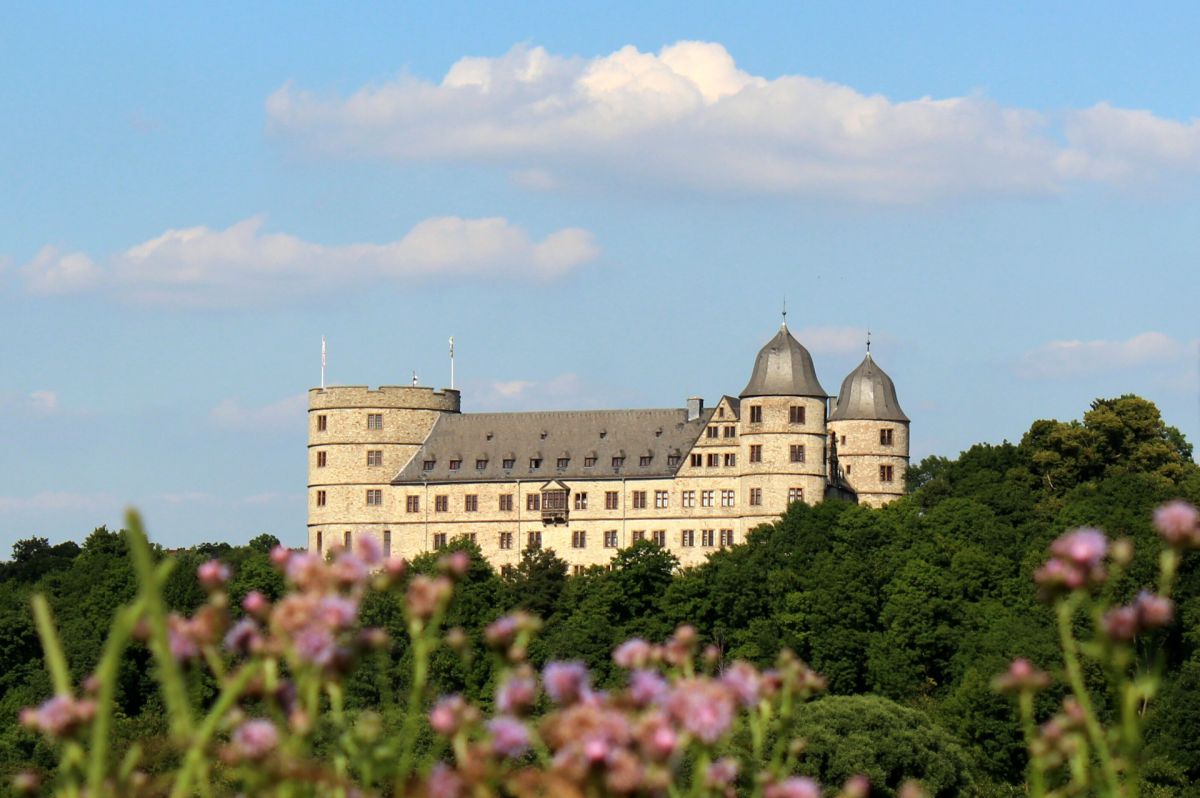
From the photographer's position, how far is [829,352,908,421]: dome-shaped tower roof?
10719 cm

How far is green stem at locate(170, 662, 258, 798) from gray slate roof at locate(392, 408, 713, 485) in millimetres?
98170

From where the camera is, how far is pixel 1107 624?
567cm

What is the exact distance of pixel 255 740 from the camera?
18.3 feet

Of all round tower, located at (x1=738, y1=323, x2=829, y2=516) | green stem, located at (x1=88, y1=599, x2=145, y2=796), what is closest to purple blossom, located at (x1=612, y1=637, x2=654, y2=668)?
green stem, located at (x1=88, y1=599, x2=145, y2=796)

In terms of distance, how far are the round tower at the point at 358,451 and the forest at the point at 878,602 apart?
154 inches

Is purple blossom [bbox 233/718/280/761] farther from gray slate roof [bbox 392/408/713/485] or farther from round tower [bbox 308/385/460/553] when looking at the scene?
round tower [bbox 308/385/460/553]

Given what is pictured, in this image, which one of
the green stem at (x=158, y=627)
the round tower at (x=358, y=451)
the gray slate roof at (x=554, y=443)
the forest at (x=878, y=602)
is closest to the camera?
the green stem at (x=158, y=627)

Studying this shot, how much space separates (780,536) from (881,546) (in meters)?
4.15

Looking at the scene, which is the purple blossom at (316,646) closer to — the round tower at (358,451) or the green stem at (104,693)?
the green stem at (104,693)

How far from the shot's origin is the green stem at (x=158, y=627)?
16.9 ft

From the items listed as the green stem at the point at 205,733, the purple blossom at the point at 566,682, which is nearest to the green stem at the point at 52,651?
the green stem at the point at 205,733

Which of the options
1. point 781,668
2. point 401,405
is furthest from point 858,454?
point 781,668

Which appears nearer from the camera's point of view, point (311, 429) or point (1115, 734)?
point (1115, 734)

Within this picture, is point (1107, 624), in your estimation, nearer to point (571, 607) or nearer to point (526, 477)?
point (571, 607)
